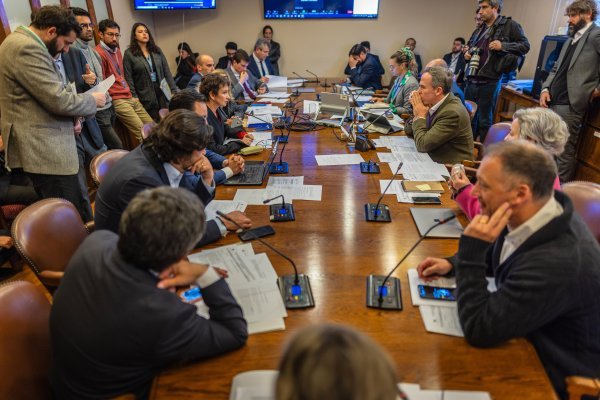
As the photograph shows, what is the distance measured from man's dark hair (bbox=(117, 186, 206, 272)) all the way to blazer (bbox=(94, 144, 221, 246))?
59cm

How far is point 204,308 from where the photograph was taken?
126cm

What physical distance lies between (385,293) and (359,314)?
132 millimetres

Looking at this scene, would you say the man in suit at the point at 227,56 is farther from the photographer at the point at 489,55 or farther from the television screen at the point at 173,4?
the photographer at the point at 489,55

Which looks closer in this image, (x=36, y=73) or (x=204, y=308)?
(x=204, y=308)

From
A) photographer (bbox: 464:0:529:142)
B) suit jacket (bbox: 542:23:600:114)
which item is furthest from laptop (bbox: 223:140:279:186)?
photographer (bbox: 464:0:529:142)

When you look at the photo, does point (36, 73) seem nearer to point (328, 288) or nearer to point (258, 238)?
point (258, 238)

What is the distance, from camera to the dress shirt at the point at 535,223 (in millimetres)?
1169

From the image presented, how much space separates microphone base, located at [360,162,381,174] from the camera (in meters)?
2.41

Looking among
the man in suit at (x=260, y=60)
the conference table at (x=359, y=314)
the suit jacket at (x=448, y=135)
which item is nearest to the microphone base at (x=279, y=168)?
the conference table at (x=359, y=314)

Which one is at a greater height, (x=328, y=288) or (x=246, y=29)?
(x=246, y=29)

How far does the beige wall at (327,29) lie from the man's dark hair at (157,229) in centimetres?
671

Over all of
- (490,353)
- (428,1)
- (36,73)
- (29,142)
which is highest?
(428,1)

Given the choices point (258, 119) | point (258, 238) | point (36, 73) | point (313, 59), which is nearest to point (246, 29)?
point (313, 59)

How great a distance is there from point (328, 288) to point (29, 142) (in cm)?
201
